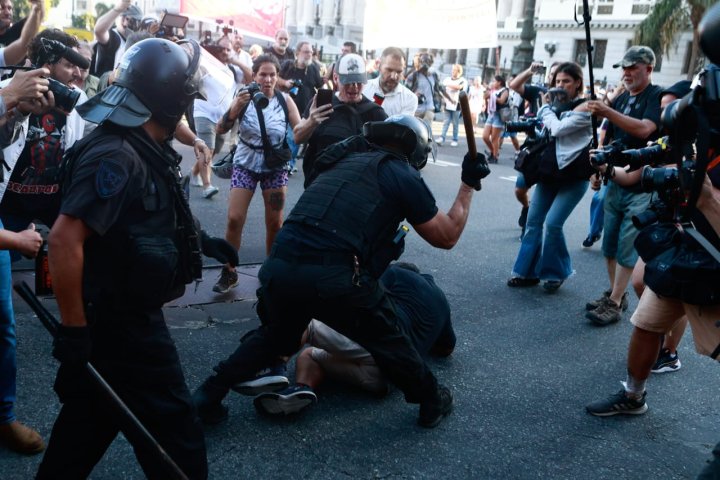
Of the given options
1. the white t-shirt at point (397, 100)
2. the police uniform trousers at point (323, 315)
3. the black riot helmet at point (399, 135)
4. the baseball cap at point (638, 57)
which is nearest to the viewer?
the police uniform trousers at point (323, 315)

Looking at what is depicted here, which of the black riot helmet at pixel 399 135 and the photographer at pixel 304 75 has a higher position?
the photographer at pixel 304 75

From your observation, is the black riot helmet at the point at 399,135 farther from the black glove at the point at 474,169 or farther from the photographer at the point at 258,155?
the photographer at the point at 258,155

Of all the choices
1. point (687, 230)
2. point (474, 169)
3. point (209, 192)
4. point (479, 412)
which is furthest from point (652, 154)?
point (209, 192)

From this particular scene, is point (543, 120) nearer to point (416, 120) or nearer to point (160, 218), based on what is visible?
point (416, 120)

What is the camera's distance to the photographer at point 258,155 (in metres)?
5.26

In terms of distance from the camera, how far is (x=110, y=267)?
2.25 meters

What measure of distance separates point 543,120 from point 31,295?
446 cm

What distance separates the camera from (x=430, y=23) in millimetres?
8086

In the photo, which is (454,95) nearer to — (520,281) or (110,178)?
(520,281)

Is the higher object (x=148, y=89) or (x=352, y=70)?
(x=352, y=70)

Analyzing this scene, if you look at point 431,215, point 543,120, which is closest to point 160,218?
point 431,215

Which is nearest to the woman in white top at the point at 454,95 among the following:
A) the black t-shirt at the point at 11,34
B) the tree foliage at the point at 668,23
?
the black t-shirt at the point at 11,34

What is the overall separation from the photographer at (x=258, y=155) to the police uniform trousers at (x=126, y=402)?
2900mm

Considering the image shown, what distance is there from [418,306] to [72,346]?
2172 mm
